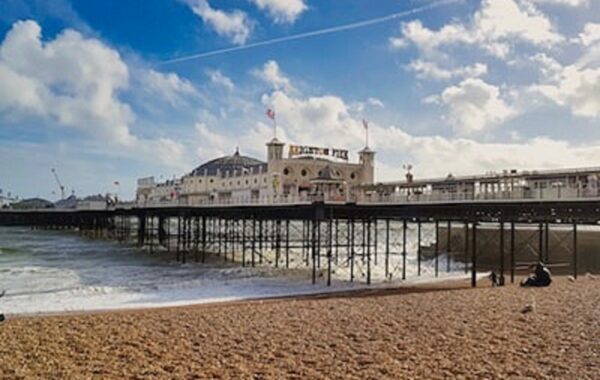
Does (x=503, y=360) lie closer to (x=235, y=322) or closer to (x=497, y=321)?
(x=497, y=321)

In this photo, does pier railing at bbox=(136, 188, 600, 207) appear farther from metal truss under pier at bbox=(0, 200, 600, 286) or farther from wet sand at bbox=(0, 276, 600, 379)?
wet sand at bbox=(0, 276, 600, 379)

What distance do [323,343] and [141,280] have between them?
18.7 metres

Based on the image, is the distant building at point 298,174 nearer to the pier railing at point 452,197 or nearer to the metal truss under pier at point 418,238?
the metal truss under pier at point 418,238

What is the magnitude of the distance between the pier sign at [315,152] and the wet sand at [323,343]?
116 ft

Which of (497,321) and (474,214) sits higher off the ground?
(474,214)

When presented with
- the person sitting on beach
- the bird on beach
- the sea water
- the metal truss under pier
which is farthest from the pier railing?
the bird on beach

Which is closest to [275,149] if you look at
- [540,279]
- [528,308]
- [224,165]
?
[224,165]

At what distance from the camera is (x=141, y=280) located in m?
28.5

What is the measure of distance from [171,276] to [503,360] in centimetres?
2306

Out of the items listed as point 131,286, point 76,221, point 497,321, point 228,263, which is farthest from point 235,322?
point 76,221

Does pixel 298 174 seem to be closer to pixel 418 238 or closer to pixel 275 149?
pixel 275 149

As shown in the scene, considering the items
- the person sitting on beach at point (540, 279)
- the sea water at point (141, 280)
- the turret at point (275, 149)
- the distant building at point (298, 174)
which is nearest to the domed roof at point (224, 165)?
the distant building at point (298, 174)

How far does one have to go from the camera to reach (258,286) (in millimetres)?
26562

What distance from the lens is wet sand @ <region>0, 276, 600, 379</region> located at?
9875 millimetres
